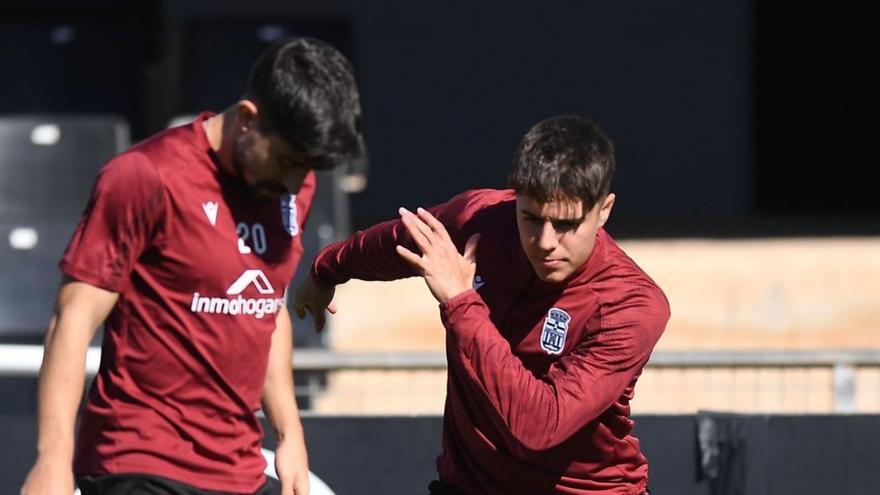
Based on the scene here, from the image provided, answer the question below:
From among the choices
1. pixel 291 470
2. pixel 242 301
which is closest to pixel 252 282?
pixel 242 301

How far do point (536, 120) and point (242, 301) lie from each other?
11.1 meters

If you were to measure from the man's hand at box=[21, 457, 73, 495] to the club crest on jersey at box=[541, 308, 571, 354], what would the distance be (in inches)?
47.5

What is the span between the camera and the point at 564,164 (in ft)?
12.6

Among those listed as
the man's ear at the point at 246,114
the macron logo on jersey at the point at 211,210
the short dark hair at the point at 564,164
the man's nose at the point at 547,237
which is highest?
the man's ear at the point at 246,114

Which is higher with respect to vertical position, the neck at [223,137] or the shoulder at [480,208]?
the neck at [223,137]

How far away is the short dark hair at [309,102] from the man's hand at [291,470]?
2.77 feet

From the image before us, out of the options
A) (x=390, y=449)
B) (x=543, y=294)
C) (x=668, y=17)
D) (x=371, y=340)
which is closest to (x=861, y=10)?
(x=668, y=17)

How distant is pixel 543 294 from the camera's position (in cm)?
404

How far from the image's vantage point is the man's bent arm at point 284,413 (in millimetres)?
4039

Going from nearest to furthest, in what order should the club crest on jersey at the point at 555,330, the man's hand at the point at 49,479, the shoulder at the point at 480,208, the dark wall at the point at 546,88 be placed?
the man's hand at the point at 49,479 < the club crest on jersey at the point at 555,330 < the shoulder at the point at 480,208 < the dark wall at the point at 546,88

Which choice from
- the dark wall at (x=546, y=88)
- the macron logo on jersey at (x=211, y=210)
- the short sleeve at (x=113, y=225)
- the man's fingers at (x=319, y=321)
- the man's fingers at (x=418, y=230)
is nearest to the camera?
the short sleeve at (x=113, y=225)

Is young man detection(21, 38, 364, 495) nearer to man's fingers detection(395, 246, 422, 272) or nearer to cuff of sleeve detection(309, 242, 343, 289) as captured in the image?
man's fingers detection(395, 246, 422, 272)

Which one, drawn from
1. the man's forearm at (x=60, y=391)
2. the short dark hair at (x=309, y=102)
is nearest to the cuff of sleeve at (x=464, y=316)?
the short dark hair at (x=309, y=102)

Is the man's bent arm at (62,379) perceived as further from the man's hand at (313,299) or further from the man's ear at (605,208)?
the man's ear at (605,208)
